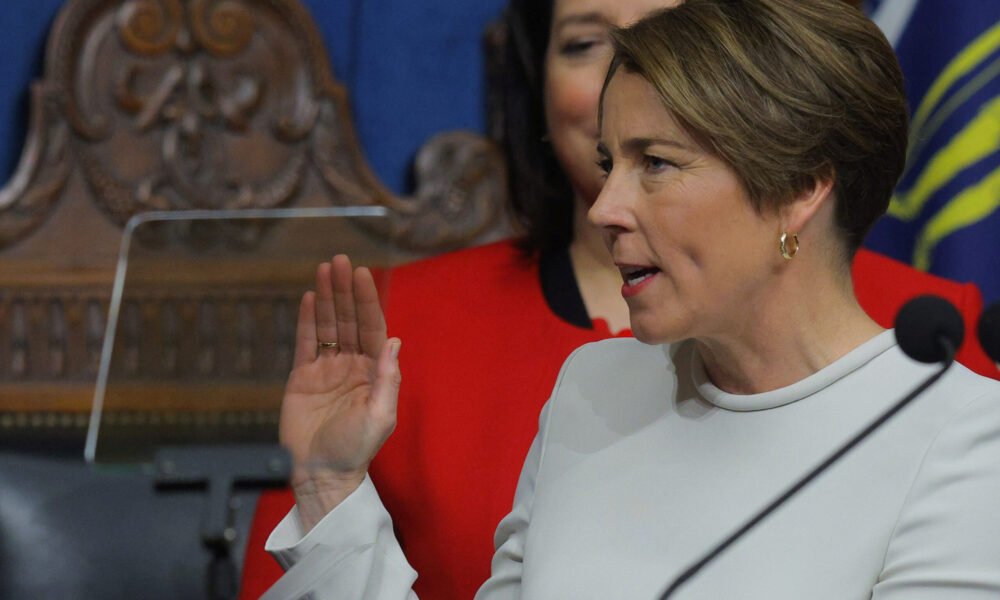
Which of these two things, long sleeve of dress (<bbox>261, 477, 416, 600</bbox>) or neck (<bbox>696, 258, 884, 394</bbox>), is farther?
long sleeve of dress (<bbox>261, 477, 416, 600</bbox>)

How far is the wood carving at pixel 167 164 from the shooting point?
2012mm

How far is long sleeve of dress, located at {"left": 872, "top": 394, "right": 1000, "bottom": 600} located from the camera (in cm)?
92

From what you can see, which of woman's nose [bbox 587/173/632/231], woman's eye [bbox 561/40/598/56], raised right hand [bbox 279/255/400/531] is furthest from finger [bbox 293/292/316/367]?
woman's eye [bbox 561/40/598/56]

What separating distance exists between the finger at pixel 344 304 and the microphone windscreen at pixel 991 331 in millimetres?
764

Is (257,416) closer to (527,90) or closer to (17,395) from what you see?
(527,90)

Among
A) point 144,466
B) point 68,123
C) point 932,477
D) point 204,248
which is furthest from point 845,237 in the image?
point 68,123

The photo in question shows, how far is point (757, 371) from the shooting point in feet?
3.66

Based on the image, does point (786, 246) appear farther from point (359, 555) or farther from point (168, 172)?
point (168, 172)

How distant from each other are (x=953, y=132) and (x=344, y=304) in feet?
3.80

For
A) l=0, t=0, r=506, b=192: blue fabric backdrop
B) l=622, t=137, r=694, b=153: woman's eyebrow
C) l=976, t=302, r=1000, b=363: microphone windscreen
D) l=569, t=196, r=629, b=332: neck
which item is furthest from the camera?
l=0, t=0, r=506, b=192: blue fabric backdrop

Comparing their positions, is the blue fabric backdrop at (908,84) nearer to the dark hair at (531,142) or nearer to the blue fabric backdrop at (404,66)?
the blue fabric backdrop at (404,66)

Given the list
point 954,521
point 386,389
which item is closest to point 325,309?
point 386,389

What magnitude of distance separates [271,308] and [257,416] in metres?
0.64

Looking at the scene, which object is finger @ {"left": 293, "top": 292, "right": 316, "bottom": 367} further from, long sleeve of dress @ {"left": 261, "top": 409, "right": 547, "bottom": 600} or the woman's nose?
the woman's nose
